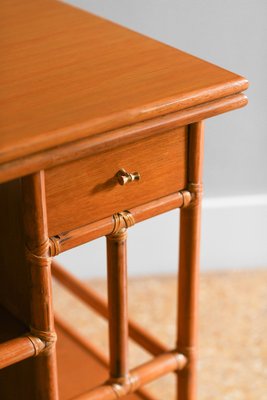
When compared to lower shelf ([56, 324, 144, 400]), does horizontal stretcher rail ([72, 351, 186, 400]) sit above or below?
above

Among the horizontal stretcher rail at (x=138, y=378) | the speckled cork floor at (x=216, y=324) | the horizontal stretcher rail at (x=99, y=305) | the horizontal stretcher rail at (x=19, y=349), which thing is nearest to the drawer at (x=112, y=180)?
the horizontal stretcher rail at (x=19, y=349)

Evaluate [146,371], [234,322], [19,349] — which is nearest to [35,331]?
[19,349]

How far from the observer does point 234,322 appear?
6.83 ft

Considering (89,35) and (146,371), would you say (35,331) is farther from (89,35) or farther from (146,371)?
(89,35)

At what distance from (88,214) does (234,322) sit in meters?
1.03

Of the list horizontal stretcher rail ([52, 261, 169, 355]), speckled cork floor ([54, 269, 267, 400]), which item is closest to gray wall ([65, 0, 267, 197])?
speckled cork floor ([54, 269, 267, 400])

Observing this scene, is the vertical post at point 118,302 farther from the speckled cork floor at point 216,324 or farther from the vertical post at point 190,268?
the speckled cork floor at point 216,324

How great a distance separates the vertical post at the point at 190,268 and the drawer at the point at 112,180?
2 cm

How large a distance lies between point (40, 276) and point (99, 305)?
66cm

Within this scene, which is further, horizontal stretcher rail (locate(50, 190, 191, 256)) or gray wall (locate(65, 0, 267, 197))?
gray wall (locate(65, 0, 267, 197))

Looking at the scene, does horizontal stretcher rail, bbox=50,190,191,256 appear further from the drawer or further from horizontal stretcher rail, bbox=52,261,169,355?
horizontal stretcher rail, bbox=52,261,169,355

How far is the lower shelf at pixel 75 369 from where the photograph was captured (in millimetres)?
1642

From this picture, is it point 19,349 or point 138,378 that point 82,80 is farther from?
point 138,378

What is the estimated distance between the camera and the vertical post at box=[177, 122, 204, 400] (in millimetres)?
1219
